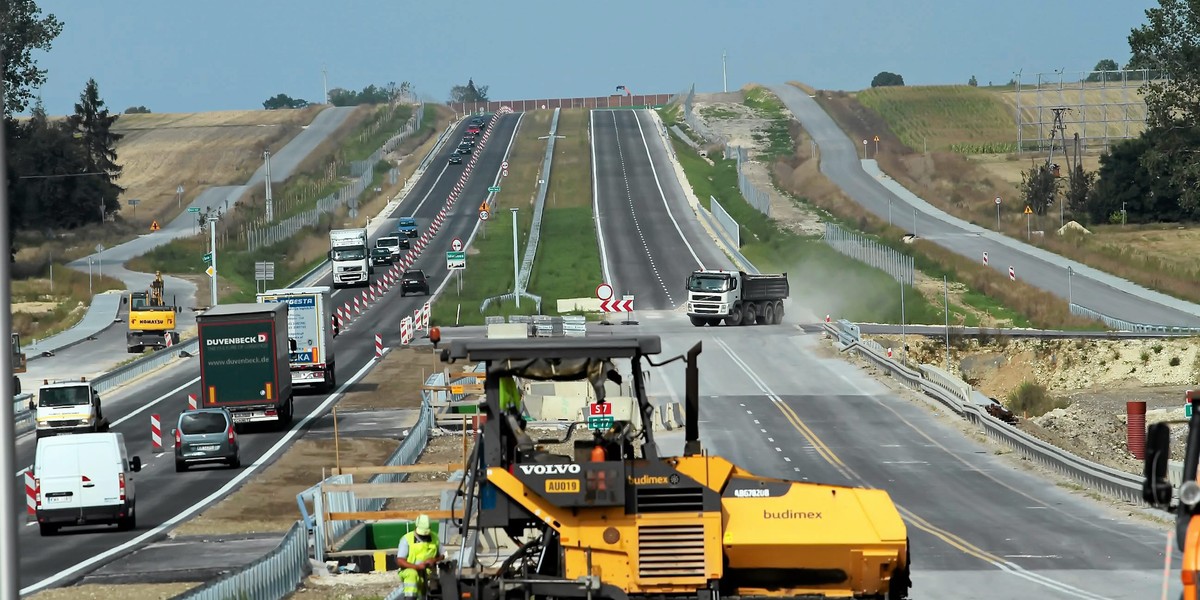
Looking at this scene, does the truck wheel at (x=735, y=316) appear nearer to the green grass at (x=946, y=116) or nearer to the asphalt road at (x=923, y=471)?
the asphalt road at (x=923, y=471)

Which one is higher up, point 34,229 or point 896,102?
point 896,102

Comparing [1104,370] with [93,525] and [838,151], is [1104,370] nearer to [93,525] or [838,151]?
[93,525]

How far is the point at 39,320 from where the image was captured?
277 feet

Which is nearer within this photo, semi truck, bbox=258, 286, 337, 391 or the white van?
the white van

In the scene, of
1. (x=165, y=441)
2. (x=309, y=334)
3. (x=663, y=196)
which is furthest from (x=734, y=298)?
(x=663, y=196)

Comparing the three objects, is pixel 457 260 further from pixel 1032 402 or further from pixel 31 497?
pixel 31 497

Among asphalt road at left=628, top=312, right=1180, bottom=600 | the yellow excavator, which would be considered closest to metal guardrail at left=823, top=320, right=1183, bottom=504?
asphalt road at left=628, top=312, right=1180, bottom=600

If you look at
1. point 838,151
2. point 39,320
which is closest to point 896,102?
point 838,151

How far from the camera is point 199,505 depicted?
3659 cm

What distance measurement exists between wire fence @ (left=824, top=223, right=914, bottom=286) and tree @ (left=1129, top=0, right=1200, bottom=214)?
692 inches

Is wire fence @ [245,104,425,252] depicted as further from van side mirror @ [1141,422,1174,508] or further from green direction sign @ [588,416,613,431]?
→ van side mirror @ [1141,422,1174,508]

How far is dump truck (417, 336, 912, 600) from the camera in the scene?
1458 centimetres

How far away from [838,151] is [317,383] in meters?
98.3

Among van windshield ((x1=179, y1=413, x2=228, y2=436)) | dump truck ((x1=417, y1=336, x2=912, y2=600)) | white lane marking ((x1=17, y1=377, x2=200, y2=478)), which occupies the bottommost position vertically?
white lane marking ((x1=17, y1=377, x2=200, y2=478))
